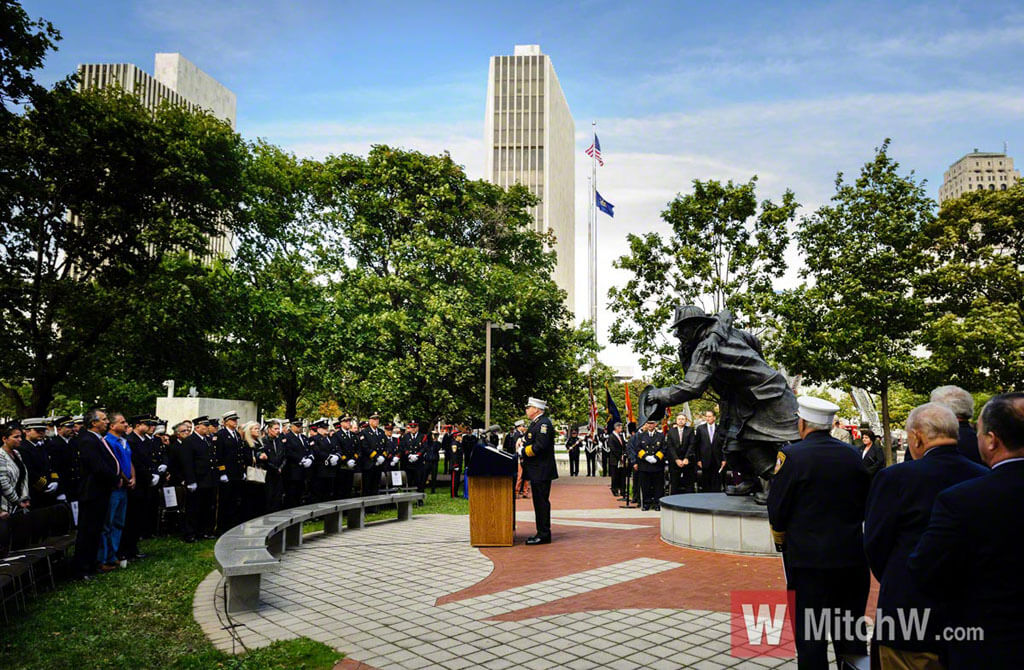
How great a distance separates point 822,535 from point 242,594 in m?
5.37

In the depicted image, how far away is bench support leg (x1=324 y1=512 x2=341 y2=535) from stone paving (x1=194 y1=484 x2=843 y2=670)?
1.37 m

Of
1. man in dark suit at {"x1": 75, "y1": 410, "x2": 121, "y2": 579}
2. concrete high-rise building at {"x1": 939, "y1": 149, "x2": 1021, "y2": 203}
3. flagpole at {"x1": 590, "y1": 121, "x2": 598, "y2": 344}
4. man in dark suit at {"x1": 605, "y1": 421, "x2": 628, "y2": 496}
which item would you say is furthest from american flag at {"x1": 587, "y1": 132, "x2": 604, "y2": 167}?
concrete high-rise building at {"x1": 939, "y1": 149, "x2": 1021, "y2": 203}

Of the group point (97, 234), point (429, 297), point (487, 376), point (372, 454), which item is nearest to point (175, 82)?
point (97, 234)

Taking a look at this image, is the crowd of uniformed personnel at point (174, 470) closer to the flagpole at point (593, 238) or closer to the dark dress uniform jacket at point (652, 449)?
the dark dress uniform jacket at point (652, 449)

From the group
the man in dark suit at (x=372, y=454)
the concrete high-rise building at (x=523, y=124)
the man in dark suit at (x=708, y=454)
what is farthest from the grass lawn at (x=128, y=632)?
the concrete high-rise building at (x=523, y=124)

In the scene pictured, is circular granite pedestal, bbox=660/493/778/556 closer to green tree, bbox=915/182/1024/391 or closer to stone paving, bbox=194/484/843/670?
stone paving, bbox=194/484/843/670

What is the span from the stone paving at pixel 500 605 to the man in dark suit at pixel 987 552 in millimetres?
2740

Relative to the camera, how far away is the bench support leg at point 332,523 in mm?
12477

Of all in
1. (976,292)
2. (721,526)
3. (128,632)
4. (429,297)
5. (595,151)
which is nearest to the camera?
(128,632)

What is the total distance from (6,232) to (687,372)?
23828mm

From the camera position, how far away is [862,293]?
25797 millimetres

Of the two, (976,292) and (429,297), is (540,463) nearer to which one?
(429,297)

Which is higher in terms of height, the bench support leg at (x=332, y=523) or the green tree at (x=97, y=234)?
the green tree at (x=97, y=234)

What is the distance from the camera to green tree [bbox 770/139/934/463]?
25000mm
